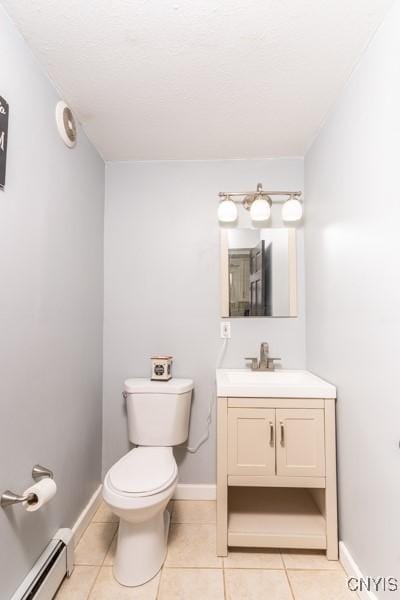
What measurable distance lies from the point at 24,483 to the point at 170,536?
2.94 ft

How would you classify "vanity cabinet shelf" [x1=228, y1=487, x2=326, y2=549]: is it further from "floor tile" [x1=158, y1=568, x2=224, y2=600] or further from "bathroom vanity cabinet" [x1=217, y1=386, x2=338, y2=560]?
"floor tile" [x1=158, y1=568, x2=224, y2=600]

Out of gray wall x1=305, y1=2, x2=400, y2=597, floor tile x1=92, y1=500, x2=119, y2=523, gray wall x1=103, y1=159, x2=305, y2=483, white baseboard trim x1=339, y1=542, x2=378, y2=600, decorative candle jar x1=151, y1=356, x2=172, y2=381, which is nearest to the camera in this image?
gray wall x1=305, y1=2, x2=400, y2=597

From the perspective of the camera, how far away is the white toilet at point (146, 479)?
1359 millimetres

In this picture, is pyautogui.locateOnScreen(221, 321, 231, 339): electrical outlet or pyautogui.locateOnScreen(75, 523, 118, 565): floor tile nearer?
pyautogui.locateOnScreen(75, 523, 118, 565): floor tile

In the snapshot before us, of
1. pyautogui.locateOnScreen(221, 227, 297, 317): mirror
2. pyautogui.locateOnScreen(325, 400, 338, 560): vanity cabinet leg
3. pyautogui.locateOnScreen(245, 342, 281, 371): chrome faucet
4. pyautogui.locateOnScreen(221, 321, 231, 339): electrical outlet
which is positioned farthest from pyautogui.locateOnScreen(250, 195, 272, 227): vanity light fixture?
pyautogui.locateOnScreen(325, 400, 338, 560): vanity cabinet leg

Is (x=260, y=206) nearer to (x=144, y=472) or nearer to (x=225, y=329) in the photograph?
(x=225, y=329)

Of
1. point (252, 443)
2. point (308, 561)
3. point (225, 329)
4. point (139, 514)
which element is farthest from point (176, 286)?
point (308, 561)

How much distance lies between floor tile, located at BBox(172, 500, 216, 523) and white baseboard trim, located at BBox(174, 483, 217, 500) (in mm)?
24

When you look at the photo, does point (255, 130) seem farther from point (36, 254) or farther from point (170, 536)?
point (170, 536)

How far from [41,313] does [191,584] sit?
4.45ft

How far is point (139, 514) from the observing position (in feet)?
4.42

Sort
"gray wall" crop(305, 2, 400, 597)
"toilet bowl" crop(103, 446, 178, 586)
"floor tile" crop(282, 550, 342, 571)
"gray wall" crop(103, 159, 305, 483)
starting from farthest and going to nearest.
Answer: "gray wall" crop(103, 159, 305, 483)
"floor tile" crop(282, 550, 342, 571)
"toilet bowl" crop(103, 446, 178, 586)
"gray wall" crop(305, 2, 400, 597)

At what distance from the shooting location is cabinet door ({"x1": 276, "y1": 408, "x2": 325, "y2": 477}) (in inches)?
60.6

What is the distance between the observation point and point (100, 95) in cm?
153
